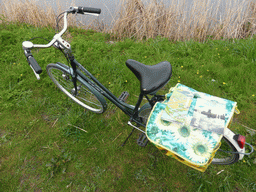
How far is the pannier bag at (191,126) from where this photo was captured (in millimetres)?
1466

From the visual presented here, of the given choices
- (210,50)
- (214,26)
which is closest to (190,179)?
(210,50)

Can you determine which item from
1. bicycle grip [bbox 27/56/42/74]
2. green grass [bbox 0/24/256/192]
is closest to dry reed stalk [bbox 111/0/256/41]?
green grass [bbox 0/24/256/192]

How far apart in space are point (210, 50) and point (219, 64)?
535 mm

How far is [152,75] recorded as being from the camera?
1890mm

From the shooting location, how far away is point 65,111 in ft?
9.82

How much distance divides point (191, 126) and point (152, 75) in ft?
2.31

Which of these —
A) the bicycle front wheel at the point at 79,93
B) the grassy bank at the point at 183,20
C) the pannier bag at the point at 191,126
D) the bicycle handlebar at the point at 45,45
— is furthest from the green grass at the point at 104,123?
the bicycle handlebar at the point at 45,45

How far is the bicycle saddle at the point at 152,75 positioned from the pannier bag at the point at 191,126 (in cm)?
20

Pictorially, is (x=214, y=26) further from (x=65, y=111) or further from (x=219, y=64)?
→ (x=65, y=111)

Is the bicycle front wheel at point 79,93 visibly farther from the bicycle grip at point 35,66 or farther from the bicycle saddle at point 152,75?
the bicycle grip at point 35,66

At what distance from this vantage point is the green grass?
2225mm

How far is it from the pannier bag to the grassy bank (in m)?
3.01

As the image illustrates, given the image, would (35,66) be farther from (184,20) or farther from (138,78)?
(184,20)

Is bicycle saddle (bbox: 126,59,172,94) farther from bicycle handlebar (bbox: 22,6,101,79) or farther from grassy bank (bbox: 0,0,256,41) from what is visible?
→ grassy bank (bbox: 0,0,256,41)
